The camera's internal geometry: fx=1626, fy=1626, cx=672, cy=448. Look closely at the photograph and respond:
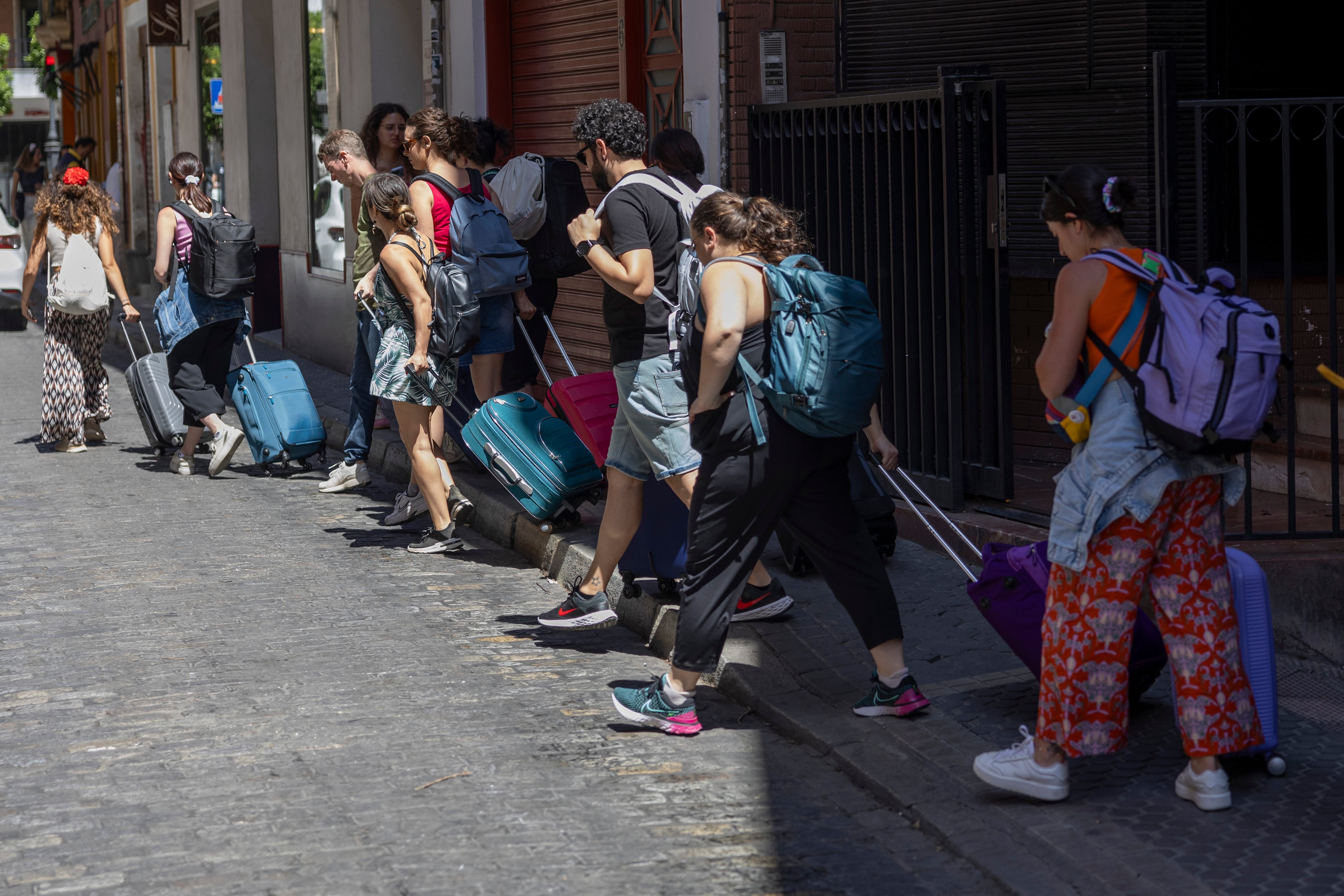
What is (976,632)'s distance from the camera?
5.74 meters

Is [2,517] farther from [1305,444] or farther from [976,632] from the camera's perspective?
[1305,444]

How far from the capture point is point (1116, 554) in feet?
13.5

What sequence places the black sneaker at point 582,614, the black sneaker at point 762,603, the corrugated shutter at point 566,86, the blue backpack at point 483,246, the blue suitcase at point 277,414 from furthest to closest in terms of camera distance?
1. the corrugated shutter at point 566,86
2. the blue suitcase at point 277,414
3. the blue backpack at point 483,246
4. the black sneaker at point 582,614
5. the black sneaker at point 762,603

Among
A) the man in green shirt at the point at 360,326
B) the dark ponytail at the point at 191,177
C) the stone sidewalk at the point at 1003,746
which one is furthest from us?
the dark ponytail at the point at 191,177

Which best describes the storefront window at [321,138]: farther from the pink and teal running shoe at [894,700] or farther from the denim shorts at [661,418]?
the pink and teal running shoe at [894,700]

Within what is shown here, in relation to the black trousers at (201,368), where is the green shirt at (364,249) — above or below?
above

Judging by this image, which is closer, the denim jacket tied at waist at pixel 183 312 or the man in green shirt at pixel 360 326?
the man in green shirt at pixel 360 326

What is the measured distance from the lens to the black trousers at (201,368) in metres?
9.70

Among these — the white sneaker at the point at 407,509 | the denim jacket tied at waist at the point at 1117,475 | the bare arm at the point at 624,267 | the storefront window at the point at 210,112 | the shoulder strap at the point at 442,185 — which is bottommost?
the white sneaker at the point at 407,509

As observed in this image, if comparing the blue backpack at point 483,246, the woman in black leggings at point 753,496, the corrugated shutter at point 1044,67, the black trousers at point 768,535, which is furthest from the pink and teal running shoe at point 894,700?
the corrugated shutter at point 1044,67

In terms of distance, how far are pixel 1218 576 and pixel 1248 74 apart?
483 cm

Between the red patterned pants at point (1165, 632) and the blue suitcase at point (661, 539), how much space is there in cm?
216

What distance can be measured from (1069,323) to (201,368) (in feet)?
22.7

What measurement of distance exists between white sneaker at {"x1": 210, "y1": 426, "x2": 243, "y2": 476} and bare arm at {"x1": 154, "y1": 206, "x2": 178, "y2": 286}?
94 centimetres
